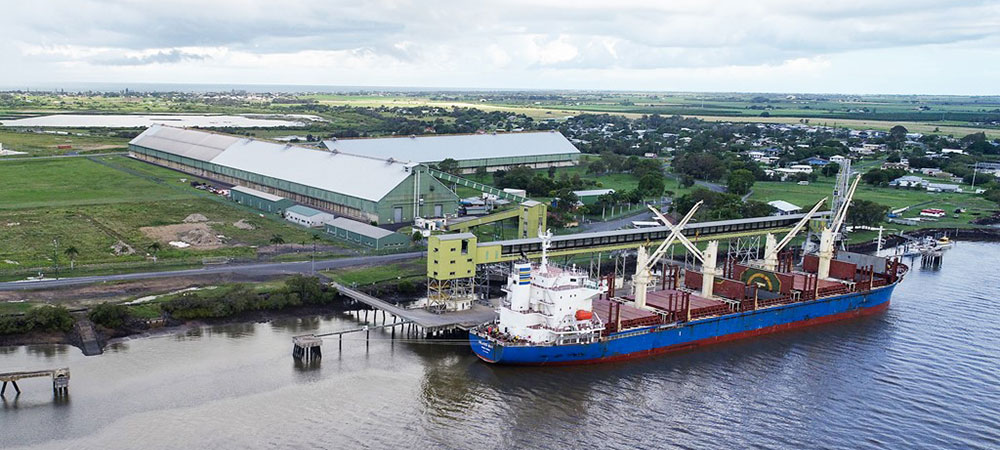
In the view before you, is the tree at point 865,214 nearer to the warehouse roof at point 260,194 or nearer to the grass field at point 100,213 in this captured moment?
the grass field at point 100,213

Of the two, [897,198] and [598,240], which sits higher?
[598,240]

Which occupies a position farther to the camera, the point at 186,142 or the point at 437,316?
the point at 186,142

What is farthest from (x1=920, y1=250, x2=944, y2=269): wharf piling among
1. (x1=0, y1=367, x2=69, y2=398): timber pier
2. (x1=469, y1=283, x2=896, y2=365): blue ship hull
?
(x1=0, y1=367, x2=69, y2=398): timber pier

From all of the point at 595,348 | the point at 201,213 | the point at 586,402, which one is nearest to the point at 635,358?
the point at 595,348

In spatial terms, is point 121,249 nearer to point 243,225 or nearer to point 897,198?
point 243,225

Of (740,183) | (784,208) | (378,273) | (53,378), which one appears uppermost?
(740,183)

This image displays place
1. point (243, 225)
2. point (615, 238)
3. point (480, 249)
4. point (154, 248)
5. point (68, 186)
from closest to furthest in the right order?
point (480, 249)
point (615, 238)
point (154, 248)
point (243, 225)
point (68, 186)

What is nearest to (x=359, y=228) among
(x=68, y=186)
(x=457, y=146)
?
(x=68, y=186)

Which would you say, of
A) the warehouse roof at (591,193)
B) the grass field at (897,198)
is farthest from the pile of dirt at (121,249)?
the grass field at (897,198)
